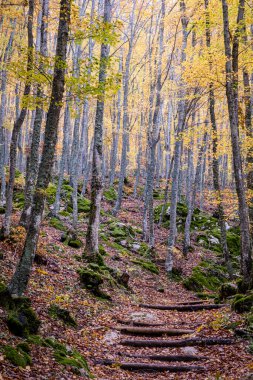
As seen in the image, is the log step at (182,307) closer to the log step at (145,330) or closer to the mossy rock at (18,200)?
the log step at (145,330)

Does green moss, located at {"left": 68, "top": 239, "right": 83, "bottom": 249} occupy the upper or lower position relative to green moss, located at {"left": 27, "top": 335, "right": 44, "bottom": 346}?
upper

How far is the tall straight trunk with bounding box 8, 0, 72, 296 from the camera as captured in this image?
242 inches

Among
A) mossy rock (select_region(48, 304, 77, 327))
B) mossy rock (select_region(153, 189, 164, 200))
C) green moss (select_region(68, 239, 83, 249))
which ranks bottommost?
mossy rock (select_region(48, 304, 77, 327))

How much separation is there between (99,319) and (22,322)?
2991 mm

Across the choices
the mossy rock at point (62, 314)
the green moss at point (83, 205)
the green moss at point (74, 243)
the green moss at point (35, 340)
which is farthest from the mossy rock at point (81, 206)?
the green moss at point (35, 340)

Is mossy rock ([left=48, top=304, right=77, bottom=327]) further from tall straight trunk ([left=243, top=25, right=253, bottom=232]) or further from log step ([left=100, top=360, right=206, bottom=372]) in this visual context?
tall straight trunk ([left=243, top=25, right=253, bottom=232])

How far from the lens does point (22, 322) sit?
221 inches

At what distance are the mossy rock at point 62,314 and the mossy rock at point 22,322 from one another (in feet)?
3.87

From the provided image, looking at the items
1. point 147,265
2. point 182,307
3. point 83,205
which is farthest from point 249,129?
point 83,205

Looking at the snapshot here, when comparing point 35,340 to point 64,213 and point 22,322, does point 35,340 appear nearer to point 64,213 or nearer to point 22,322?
point 22,322

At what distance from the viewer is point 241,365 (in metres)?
5.57

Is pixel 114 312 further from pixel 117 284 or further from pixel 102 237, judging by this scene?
pixel 102 237

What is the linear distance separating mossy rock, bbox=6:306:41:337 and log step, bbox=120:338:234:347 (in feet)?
7.41

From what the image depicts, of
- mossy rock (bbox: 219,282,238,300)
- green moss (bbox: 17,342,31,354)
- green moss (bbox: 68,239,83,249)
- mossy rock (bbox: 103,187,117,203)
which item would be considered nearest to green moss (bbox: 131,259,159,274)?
green moss (bbox: 68,239,83,249)
